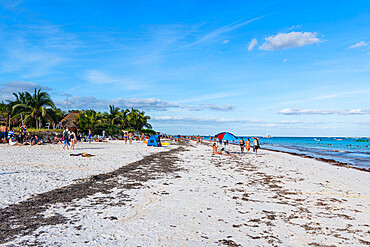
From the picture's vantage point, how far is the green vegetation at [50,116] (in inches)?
1483

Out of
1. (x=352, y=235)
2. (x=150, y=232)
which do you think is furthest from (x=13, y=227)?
(x=352, y=235)

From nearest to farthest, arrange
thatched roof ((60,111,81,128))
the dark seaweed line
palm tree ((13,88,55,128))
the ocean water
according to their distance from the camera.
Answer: the dark seaweed line → the ocean water → palm tree ((13,88,55,128)) → thatched roof ((60,111,81,128))

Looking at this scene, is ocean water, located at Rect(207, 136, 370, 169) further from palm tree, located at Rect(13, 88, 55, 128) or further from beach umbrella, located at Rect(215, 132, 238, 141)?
palm tree, located at Rect(13, 88, 55, 128)

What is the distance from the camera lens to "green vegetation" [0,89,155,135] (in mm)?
37656

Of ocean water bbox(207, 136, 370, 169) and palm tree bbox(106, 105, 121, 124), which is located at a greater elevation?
palm tree bbox(106, 105, 121, 124)

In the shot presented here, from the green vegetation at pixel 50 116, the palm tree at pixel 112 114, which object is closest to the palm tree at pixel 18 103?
the green vegetation at pixel 50 116

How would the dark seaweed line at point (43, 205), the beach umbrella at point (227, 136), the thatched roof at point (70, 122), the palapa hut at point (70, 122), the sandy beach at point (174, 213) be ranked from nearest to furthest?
the sandy beach at point (174, 213) < the dark seaweed line at point (43, 205) < the beach umbrella at point (227, 136) < the palapa hut at point (70, 122) < the thatched roof at point (70, 122)

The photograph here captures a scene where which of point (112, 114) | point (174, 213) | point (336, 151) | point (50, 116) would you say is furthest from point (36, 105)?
point (336, 151)

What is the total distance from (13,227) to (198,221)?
11.9ft

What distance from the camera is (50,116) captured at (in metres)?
41.2

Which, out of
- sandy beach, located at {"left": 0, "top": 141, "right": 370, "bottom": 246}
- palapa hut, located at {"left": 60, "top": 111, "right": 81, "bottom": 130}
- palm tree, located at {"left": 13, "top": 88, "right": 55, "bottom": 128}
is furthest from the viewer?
palapa hut, located at {"left": 60, "top": 111, "right": 81, "bottom": 130}

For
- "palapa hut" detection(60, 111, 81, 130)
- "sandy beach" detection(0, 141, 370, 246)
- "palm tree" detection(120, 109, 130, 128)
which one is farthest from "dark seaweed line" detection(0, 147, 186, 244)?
"palm tree" detection(120, 109, 130, 128)

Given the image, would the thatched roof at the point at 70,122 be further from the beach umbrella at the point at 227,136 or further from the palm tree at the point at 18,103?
the beach umbrella at the point at 227,136

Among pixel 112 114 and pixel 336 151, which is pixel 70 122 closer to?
pixel 112 114
